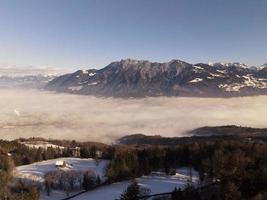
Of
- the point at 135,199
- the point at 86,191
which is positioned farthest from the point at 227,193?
the point at 86,191

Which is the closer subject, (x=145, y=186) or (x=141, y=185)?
(x=145, y=186)

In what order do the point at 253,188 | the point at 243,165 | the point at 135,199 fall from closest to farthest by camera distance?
the point at 253,188 → the point at 135,199 → the point at 243,165

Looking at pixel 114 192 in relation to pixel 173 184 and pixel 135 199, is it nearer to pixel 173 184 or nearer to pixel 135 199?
pixel 173 184

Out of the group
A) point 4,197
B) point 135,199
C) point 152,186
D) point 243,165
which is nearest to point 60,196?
point 4,197

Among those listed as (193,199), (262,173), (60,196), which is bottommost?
(60,196)

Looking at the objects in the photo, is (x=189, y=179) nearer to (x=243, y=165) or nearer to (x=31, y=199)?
(x=243, y=165)

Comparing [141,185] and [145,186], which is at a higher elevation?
[141,185]

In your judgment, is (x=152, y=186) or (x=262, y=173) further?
(x=152, y=186)

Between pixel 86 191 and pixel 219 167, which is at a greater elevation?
pixel 219 167

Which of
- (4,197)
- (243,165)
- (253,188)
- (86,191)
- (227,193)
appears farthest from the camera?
(86,191)
